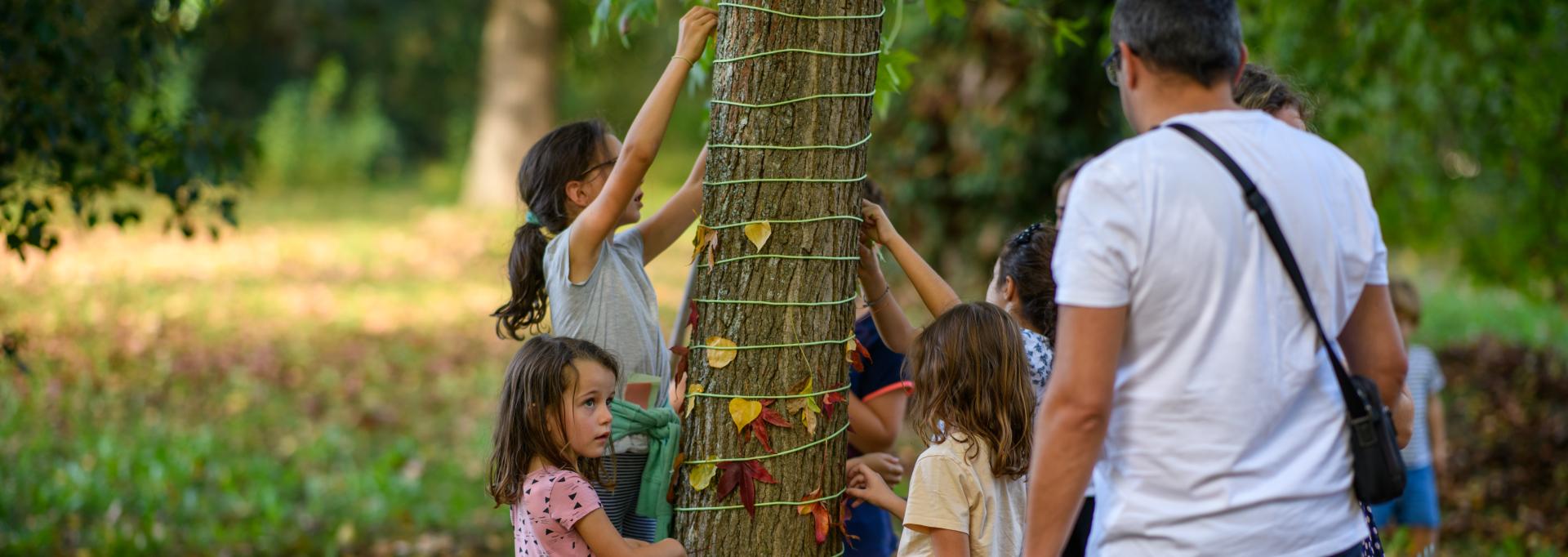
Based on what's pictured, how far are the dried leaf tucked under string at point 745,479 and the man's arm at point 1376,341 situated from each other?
1101 mm

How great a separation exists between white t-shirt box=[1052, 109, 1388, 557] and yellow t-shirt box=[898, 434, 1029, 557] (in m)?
0.55

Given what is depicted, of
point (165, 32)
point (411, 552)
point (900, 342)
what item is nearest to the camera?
point (900, 342)

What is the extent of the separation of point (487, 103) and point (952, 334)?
17.2 m

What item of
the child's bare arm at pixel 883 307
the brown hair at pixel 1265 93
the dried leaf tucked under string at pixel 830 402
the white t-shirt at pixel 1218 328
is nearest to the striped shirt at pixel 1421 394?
the brown hair at pixel 1265 93

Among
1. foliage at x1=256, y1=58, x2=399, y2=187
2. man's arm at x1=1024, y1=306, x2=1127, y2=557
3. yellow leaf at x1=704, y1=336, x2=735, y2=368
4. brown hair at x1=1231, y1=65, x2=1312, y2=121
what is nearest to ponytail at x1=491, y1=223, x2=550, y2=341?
yellow leaf at x1=704, y1=336, x2=735, y2=368

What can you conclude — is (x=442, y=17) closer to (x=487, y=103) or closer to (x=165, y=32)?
(x=487, y=103)

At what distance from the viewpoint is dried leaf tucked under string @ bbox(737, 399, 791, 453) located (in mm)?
2643

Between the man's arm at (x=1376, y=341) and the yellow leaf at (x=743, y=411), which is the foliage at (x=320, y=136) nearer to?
the yellow leaf at (x=743, y=411)

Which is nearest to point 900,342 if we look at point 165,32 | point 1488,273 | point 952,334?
point 952,334

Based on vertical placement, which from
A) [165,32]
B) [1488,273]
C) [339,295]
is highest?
[165,32]

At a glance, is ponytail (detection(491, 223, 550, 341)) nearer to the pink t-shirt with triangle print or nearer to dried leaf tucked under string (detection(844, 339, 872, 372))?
the pink t-shirt with triangle print

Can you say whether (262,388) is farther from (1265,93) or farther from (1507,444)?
(1507,444)

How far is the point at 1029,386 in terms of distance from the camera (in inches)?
103

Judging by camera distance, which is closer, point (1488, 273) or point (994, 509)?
point (994, 509)
